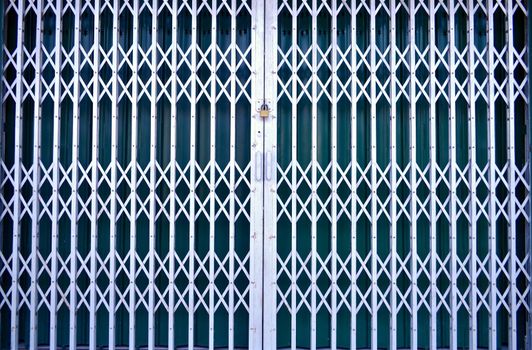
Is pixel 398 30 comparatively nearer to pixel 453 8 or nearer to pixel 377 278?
pixel 453 8

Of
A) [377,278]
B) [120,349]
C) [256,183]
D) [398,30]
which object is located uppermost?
[398,30]

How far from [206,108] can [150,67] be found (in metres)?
0.53

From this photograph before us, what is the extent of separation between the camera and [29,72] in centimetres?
399

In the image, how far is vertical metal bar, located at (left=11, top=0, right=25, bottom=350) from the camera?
12.5 feet

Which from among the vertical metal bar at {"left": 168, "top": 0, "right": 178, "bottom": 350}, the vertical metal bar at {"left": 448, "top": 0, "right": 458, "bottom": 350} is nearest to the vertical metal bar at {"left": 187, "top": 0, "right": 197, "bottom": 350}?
the vertical metal bar at {"left": 168, "top": 0, "right": 178, "bottom": 350}

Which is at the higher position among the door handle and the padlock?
the padlock

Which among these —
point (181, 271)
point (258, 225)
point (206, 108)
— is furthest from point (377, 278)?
point (206, 108)

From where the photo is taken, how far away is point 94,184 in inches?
149

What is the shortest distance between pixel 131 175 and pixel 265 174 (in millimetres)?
1024

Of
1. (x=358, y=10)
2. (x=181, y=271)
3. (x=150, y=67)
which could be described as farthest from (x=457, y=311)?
(x=150, y=67)

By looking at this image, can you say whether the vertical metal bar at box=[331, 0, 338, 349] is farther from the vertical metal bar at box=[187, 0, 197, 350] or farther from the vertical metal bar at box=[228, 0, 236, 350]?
the vertical metal bar at box=[187, 0, 197, 350]

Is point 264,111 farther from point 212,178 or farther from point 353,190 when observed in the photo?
point 353,190

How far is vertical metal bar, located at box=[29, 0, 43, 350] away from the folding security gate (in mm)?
17

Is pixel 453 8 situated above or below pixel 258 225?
above
